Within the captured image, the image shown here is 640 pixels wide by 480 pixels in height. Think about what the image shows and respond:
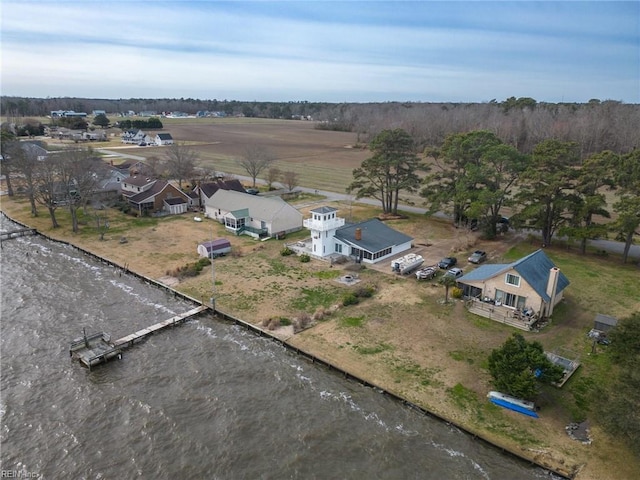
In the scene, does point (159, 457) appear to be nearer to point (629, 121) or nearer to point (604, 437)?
point (604, 437)

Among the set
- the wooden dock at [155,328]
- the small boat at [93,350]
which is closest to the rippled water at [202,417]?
the small boat at [93,350]

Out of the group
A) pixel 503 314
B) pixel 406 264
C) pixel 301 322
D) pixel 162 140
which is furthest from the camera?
pixel 162 140

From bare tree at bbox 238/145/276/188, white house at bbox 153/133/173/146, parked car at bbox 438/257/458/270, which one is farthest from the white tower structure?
white house at bbox 153/133/173/146

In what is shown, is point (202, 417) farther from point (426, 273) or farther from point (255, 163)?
point (255, 163)

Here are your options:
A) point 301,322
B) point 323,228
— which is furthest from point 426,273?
point 301,322

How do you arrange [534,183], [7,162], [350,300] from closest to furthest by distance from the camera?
[350,300], [534,183], [7,162]

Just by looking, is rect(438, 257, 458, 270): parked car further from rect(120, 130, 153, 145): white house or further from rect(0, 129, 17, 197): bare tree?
rect(120, 130, 153, 145): white house

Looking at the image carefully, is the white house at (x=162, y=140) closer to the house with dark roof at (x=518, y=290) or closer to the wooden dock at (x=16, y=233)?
the wooden dock at (x=16, y=233)
